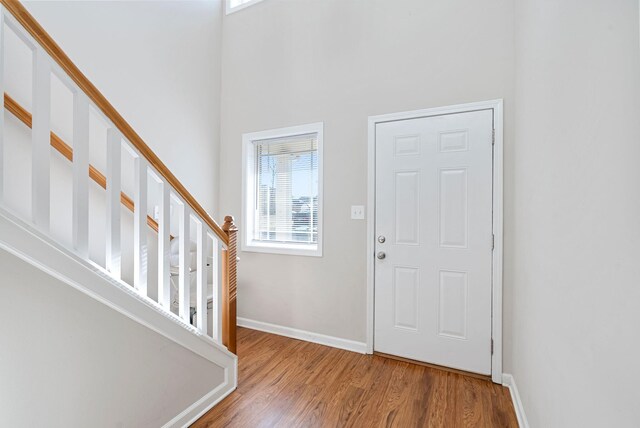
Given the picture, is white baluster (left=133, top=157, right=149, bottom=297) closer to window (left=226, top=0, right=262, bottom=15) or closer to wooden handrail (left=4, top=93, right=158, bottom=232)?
wooden handrail (left=4, top=93, right=158, bottom=232)

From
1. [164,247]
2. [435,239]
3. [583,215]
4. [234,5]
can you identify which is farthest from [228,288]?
[234,5]

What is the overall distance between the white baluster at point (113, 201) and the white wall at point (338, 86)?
1.69 meters

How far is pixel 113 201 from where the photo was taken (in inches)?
47.9

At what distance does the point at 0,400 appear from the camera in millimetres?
1081

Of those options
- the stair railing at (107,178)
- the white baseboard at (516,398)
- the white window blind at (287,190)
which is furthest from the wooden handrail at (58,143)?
the white baseboard at (516,398)

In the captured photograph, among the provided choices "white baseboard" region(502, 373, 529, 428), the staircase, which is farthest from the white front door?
the staircase

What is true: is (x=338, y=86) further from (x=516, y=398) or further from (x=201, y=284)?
(x=516, y=398)

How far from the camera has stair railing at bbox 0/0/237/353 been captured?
979 millimetres

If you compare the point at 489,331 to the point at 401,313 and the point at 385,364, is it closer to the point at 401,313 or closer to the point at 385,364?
the point at 401,313

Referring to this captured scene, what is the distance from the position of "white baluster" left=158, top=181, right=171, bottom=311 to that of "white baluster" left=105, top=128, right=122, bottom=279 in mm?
208

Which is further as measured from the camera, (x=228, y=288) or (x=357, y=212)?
(x=357, y=212)

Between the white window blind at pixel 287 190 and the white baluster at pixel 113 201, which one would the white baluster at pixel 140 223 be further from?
the white window blind at pixel 287 190

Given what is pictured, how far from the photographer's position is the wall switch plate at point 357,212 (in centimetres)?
247

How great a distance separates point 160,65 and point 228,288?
213cm
